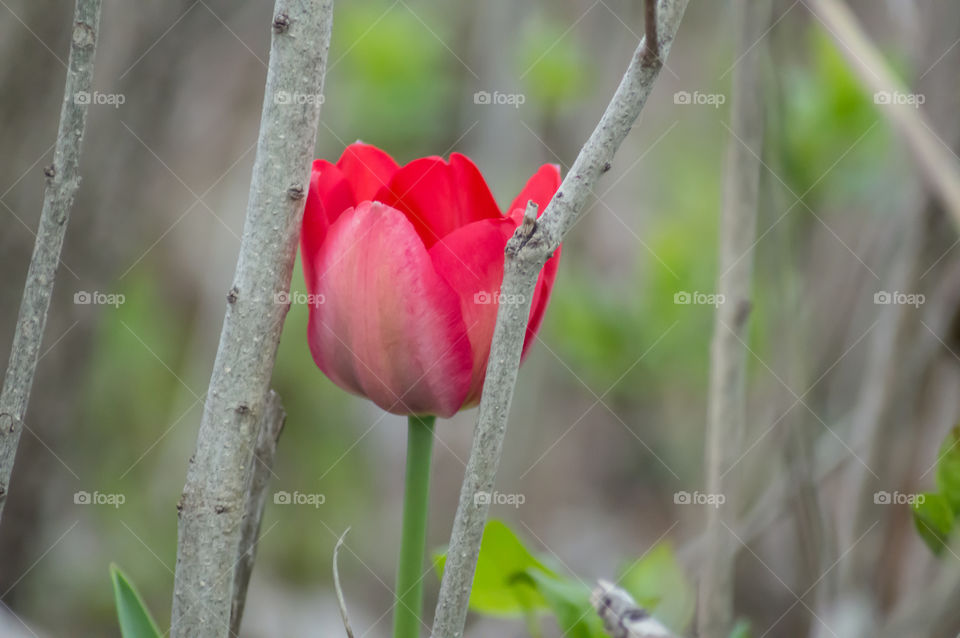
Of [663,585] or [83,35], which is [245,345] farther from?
[663,585]

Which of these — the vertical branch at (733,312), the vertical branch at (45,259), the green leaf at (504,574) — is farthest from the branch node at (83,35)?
the vertical branch at (733,312)

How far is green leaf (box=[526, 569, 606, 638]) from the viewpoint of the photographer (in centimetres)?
49

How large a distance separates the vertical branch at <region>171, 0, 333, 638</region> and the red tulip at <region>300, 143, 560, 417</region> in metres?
0.03

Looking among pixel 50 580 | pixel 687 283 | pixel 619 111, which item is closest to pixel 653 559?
pixel 619 111

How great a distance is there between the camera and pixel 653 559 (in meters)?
0.65

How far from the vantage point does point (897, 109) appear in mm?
630

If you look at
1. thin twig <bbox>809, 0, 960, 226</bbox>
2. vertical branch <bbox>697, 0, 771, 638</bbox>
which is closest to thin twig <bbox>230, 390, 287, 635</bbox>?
vertical branch <bbox>697, 0, 771, 638</bbox>

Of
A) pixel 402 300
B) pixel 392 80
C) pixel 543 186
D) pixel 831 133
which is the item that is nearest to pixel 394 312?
pixel 402 300

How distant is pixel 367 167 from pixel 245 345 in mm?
130

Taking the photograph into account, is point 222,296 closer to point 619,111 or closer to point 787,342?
point 787,342

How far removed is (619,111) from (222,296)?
1.42 m

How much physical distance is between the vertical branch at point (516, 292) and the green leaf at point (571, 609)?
5.7 inches

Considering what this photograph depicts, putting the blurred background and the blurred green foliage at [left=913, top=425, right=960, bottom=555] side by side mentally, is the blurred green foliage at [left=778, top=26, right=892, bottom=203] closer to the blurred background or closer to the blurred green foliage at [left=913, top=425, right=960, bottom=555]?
the blurred background

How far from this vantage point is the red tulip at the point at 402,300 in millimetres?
398
